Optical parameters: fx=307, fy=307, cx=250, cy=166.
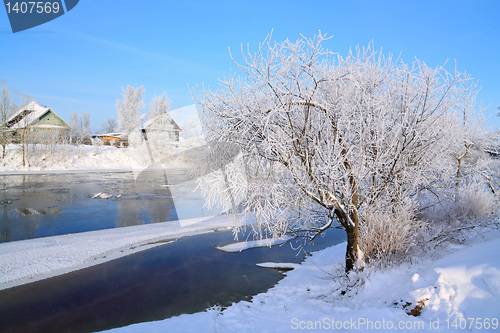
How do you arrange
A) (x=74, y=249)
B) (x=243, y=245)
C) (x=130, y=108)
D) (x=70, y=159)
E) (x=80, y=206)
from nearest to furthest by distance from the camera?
1. (x=74, y=249)
2. (x=243, y=245)
3. (x=80, y=206)
4. (x=70, y=159)
5. (x=130, y=108)

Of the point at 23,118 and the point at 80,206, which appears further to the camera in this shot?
the point at 23,118

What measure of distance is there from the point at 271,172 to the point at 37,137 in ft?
123

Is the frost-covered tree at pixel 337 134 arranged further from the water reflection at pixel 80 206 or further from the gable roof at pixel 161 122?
the gable roof at pixel 161 122

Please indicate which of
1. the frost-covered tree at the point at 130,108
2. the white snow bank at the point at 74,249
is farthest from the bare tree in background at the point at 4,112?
the white snow bank at the point at 74,249

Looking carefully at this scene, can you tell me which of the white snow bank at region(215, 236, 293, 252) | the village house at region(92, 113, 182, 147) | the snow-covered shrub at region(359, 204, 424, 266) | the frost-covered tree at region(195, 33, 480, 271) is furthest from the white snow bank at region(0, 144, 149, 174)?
the snow-covered shrub at region(359, 204, 424, 266)

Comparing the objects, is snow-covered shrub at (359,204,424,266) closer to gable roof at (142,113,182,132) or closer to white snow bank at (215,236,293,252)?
white snow bank at (215,236,293,252)

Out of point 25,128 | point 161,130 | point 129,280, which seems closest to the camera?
point 129,280

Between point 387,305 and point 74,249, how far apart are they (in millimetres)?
8899

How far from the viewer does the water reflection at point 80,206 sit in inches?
499

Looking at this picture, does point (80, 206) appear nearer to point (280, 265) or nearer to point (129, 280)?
point (129, 280)

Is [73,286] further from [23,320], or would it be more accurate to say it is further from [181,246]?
[181,246]

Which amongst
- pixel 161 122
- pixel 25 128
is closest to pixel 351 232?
pixel 161 122

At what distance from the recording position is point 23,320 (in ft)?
18.9

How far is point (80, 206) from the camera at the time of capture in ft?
55.4
